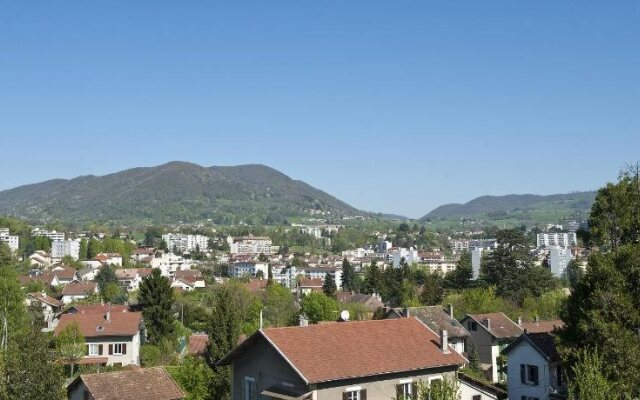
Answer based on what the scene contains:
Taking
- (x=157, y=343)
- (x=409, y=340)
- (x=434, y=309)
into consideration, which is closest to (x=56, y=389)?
(x=409, y=340)

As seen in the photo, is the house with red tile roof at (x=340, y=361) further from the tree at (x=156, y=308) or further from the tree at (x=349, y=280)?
the tree at (x=349, y=280)

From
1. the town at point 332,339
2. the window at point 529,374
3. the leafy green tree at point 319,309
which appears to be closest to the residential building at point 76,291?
the town at point 332,339

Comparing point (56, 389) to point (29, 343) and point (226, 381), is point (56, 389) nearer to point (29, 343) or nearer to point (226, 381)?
point (29, 343)

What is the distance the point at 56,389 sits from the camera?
2373cm

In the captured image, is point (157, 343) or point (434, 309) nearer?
point (434, 309)

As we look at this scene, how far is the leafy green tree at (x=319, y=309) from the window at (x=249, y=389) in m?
40.4

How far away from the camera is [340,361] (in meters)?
24.4

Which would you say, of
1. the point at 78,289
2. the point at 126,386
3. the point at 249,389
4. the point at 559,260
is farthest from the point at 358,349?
the point at 559,260

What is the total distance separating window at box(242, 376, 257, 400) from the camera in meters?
26.1

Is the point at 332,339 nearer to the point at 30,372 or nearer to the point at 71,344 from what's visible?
the point at 30,372

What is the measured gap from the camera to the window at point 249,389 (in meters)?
26.1

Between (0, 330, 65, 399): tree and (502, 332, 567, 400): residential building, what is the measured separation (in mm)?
22707

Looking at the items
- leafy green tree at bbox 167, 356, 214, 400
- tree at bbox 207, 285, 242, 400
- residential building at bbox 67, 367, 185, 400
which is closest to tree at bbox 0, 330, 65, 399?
residential building at bbox 67, 367, 185, 400

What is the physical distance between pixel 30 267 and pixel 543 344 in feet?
494
